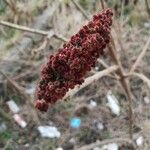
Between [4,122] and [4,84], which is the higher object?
[4,84]

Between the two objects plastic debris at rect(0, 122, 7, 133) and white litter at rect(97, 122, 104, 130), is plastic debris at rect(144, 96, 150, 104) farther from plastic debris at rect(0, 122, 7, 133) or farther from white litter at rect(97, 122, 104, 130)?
plastic debris at rect(0, 122, 7, 133)

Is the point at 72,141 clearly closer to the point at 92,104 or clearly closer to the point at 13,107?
the point at 92,104

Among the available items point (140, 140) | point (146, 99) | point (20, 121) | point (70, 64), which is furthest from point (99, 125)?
point (70, 64)

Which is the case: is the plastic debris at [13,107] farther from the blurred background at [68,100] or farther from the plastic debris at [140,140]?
the plastic debris at [140,140]

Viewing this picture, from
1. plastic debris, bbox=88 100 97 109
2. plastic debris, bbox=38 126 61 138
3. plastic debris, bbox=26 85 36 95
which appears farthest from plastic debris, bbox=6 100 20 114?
plastic debris, bbox=88 100 97 109

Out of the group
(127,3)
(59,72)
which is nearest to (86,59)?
(59,72)

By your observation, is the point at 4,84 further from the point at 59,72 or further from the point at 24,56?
the point at 59,72
